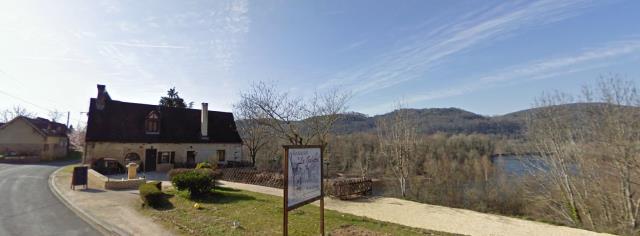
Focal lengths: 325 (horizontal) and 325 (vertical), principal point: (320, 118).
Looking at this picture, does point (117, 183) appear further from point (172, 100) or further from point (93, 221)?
point (172, 100)

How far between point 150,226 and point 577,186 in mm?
21451

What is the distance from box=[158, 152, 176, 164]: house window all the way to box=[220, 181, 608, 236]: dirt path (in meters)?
19.5

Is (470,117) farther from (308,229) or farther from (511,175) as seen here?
(308,229)

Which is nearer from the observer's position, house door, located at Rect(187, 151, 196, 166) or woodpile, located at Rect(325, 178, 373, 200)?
woodpile, located at Rect(325, 178, 373, 200)

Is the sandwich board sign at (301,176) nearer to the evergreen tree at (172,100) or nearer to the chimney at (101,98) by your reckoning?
the chimney at (101,98)

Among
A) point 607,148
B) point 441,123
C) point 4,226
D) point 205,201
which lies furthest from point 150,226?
point 441,123

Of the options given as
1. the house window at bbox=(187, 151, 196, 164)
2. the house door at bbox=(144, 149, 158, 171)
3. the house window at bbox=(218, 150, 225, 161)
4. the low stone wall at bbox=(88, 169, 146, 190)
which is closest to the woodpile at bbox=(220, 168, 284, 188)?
the low stone wall at bbox=(88, 169, 146, 190)

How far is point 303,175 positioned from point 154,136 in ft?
84.3

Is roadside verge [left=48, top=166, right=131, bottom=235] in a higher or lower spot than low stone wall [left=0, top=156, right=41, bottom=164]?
lower

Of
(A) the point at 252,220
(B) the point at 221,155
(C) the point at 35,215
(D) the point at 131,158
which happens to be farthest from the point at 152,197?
(B) the point at 221,155

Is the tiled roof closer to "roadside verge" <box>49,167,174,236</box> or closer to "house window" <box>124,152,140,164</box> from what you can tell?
"house window" <box>124,152,140,164</box>

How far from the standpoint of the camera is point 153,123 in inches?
1172

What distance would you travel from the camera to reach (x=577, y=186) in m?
18.4

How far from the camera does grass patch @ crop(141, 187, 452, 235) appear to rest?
8875mm
